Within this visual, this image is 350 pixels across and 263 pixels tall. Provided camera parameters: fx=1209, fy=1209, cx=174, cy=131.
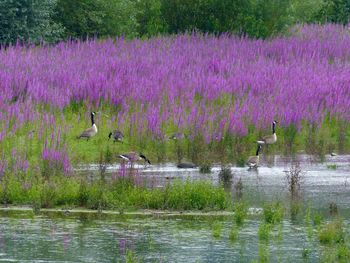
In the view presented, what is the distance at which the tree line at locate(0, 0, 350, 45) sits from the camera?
116 ft

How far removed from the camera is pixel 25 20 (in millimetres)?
35281

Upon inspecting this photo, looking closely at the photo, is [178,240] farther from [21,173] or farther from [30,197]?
[21,173]

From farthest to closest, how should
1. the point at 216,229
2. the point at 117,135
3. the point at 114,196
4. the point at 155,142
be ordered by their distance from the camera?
the point at 155,142 → the point at 117,135 → the point at 114,196 → the point at 216,229

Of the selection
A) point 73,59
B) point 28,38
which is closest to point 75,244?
point 73,59

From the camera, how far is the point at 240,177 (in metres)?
20.6

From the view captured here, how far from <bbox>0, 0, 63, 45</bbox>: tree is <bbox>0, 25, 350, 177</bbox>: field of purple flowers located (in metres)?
1.47

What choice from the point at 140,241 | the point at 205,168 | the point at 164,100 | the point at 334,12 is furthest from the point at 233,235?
the point at 334,12

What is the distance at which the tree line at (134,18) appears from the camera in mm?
Answer: 35469

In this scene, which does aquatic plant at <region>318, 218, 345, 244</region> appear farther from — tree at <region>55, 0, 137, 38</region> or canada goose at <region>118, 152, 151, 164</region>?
tree at <region>55, 0, 137, 38</region>

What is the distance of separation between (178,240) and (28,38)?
2160 cm

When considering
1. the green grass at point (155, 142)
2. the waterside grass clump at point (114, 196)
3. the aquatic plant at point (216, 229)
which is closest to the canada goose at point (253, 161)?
the green grass at point (155, 142)

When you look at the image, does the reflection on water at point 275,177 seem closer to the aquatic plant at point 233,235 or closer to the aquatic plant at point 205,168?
the aquatic plant at point 205,168

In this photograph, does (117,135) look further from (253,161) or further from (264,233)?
(264,233)

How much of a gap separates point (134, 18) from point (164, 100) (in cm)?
1259
